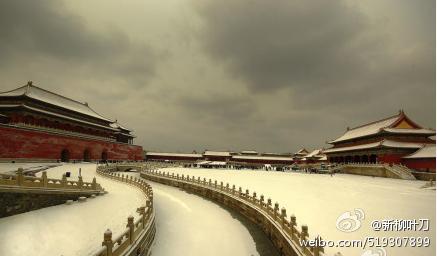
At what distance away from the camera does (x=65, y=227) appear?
14.4 m

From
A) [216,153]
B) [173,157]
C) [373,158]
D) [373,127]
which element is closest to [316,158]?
[373,127]

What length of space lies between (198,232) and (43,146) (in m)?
35.2

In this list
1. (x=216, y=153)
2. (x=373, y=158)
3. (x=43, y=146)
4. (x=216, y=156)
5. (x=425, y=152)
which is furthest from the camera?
(x=216, y=153)

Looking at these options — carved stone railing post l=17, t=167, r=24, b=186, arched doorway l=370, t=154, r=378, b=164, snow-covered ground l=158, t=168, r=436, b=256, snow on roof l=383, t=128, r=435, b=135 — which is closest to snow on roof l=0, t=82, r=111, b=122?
carved stone railing post l=17, t=167, r=24, b=186

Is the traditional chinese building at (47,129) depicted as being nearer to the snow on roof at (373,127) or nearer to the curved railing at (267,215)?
the curved railing at (267,215)

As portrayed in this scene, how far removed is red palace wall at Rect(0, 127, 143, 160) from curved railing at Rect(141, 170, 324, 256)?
72.4 feet

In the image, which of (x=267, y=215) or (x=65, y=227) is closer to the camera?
(x=65, y=227)

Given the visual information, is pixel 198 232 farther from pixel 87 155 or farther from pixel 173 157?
pixel 173 157

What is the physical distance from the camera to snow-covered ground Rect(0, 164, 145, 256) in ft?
38.0

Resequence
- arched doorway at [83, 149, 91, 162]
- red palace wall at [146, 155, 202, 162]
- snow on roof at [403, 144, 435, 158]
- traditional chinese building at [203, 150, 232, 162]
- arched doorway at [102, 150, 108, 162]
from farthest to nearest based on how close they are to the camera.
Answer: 1. traditional chinese building at [203, 150, 232, 162]
2. red palace wall at [146, 155, 202, 162]
3. arched doorway at [102, 150, 108, 162]
4. arched doorway at [83, 149, 91, 162]
5. snow on roof at [403, 144, 435, 158]

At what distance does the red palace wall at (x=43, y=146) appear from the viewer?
34.7 m

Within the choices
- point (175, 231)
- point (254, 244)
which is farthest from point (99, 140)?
point (254, 244)

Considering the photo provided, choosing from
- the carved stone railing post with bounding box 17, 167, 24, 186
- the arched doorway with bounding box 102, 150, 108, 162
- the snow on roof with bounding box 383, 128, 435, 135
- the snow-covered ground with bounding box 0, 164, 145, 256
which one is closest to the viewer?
the snow-covered ground with bounding box 0, 164, 145, 256

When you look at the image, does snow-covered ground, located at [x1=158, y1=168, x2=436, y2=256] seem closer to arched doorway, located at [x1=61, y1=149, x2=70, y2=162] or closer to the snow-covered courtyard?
the snow-covered courtyard
